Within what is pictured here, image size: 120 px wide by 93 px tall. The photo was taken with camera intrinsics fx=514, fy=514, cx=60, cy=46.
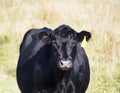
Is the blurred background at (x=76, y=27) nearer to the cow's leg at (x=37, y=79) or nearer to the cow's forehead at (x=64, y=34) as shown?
the cow's leg at (x=37, y=79)

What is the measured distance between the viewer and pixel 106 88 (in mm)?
9570

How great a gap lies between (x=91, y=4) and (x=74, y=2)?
1.99 ft

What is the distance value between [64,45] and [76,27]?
21.5 ft

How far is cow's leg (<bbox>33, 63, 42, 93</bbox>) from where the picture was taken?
7.02 metres

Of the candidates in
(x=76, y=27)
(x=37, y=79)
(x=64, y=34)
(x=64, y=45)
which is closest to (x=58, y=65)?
(x=64, y=45)

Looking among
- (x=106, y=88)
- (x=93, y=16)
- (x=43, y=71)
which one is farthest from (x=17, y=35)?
(x=43, y=71)

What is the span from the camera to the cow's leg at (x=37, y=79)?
276 inches

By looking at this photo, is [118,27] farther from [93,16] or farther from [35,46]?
[35,46]

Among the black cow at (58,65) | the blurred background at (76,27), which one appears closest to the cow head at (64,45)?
the black cow at (58,65)

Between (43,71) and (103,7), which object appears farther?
(103,7)

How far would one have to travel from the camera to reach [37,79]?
7051 millimetres

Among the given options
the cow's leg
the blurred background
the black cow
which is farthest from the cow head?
the blurred background

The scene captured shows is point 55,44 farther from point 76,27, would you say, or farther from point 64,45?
point 76,27

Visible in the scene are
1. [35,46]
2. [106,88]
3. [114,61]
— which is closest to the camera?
[35,46]
